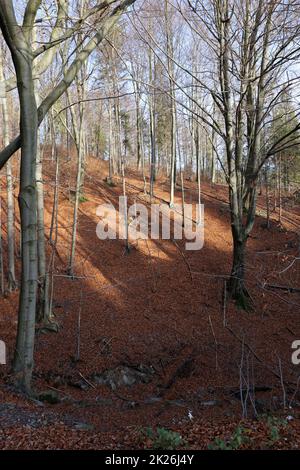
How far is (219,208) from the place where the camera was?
69.6 feet

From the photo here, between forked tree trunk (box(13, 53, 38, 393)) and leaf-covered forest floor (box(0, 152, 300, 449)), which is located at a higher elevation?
forked tree trunk (box(13, 53, 38, 393))

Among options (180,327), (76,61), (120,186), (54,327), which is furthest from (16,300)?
(120,186)

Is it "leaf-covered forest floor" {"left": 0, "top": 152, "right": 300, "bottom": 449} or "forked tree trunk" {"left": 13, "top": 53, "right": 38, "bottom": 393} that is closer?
"leaf-covered forest floor" {"left": 0, "top": 152, "right": 300, "bottom": 449}

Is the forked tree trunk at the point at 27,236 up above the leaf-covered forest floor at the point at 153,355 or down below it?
above

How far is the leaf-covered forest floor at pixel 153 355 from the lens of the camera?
4379 millimetres

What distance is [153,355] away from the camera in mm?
8984

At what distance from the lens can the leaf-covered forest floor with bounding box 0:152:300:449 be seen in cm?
438

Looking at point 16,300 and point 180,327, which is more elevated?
point 16,300

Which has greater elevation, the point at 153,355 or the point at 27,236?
the point at 27,236

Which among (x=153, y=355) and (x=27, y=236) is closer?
(x=27, y=236)

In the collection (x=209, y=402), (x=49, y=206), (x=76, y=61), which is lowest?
(x=209, y=402)

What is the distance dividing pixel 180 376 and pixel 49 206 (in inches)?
482

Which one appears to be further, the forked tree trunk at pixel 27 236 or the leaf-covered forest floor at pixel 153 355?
the forked tree trunk at pixel 27 236
